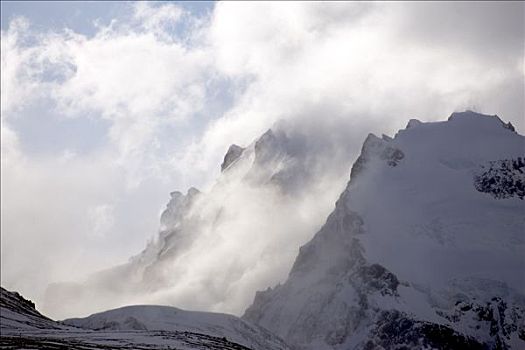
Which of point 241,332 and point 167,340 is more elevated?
point 241,332

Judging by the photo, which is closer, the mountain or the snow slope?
the mountain

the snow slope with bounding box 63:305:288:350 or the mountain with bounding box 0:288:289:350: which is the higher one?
the snow slope with bounding box 63:305:288:350

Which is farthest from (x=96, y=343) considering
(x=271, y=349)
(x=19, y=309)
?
(x=271, y=349)

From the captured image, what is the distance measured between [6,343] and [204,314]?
14085cm

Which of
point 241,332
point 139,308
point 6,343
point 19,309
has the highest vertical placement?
point 139,308

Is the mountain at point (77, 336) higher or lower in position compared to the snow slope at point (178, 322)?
lower

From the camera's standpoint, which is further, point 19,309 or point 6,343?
point 19,309

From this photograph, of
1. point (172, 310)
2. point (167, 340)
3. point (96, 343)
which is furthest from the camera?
point (172, 310)

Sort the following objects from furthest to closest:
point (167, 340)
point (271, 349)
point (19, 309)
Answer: point (271, 349)
point (19, 309)
point (167, 340)

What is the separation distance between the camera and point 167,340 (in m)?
67.2

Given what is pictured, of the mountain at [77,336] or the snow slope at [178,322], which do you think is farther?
the snow slope at [178,322]

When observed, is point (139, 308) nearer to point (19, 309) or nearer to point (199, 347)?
point (19, 309)

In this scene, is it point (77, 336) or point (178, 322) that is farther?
point (178, 322)

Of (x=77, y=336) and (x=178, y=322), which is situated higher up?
(x=178, y=322)
